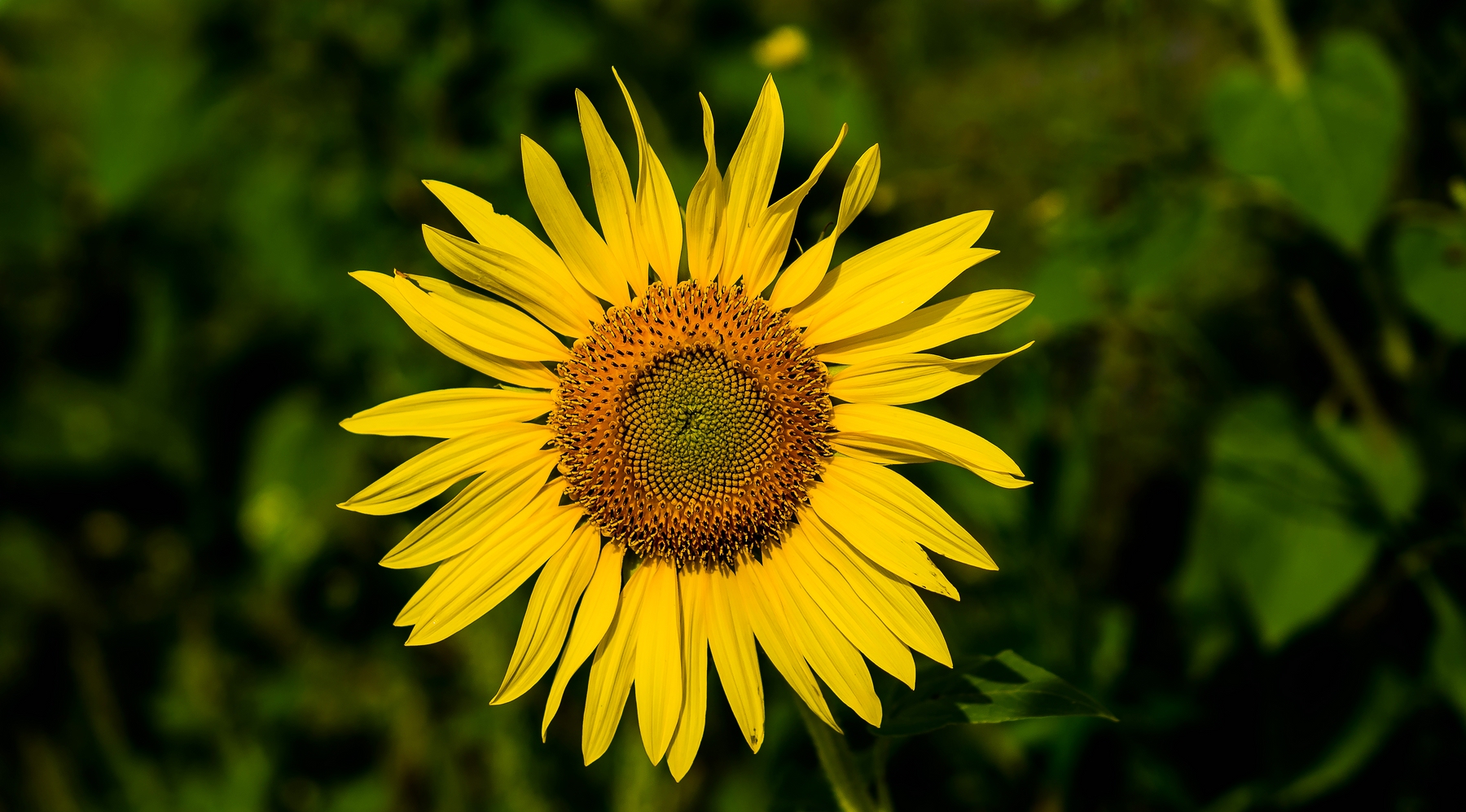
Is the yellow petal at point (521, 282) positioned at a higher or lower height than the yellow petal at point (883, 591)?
higher

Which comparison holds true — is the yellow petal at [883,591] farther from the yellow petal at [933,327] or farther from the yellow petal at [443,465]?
the yellow petal at [443,465]

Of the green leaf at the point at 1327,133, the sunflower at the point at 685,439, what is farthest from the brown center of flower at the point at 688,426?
the green leaf at the point at 1327,133

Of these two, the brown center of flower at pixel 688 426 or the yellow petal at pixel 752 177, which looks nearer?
the yellow petal at pixel 752 177

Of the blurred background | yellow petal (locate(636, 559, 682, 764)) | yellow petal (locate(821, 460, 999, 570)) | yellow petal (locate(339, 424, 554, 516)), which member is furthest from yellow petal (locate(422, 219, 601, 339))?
the blurred background

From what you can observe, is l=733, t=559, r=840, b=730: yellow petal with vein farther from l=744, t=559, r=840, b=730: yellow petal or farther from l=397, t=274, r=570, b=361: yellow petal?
l=397, t=274, r=570, b=361: yellow petal

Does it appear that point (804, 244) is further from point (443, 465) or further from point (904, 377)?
point (443, 465)

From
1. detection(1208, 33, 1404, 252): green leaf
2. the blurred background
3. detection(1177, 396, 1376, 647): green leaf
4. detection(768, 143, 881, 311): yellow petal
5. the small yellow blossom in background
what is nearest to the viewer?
detection(768, 143, 881, 311): yellow petal
